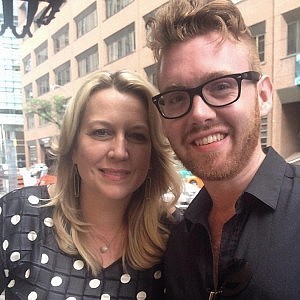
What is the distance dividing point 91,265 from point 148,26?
A: 0.66 m

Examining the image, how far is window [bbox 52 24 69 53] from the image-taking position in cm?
231

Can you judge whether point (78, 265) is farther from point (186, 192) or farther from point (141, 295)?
point (186, 192)

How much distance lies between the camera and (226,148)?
0.72 metres

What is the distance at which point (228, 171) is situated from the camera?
715 millimetres

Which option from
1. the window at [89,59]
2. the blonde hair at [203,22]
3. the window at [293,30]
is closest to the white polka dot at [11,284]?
the blonde hair at [203,22]

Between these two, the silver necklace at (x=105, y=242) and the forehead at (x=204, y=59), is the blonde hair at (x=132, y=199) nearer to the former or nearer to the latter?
the silver necklace at (x=105, y=242)

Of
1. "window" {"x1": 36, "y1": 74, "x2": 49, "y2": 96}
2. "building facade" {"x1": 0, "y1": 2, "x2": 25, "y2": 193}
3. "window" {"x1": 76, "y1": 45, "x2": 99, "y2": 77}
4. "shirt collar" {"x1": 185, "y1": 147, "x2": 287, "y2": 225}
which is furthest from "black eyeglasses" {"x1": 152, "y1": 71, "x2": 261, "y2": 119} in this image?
"window" {"x1": 36, "y1": 74, "x2": 49, "y2": 96}

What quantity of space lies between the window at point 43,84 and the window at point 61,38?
1.02ft

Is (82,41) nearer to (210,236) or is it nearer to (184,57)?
(184,57)

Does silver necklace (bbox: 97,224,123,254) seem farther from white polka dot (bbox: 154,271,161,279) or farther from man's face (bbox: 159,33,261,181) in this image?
man's face (bbox: 159,33,261,181)

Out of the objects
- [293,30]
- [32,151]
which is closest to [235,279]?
[293,30]

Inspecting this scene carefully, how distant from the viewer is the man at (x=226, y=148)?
659mm

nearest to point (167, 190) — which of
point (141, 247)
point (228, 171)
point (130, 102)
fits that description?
point (141, 247)

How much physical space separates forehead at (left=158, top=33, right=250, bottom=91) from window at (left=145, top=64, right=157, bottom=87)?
0.13m
